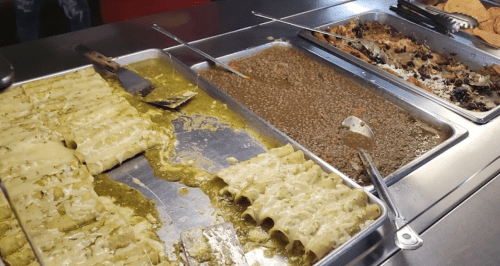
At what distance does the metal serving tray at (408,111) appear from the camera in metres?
2.09

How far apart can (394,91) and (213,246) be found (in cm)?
168

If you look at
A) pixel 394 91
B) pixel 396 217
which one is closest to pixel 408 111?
pixel 394 91

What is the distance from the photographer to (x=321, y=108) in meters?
2.61

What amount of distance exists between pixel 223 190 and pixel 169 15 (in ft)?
6.57

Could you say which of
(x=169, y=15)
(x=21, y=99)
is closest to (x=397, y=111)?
(x=169, y=15)

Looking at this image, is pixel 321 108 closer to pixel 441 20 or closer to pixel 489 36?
pixel 441 20

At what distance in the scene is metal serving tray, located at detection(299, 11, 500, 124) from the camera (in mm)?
2564

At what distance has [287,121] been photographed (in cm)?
248

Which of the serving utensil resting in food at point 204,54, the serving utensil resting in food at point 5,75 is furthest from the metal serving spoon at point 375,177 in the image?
the serving utensil resting in food at point 5,75

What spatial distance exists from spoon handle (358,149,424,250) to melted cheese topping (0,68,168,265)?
34.7 inches

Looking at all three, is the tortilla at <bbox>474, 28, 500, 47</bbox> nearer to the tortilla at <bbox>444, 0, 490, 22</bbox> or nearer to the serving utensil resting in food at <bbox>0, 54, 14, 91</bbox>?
the tortilla at <bbox>444, 0, 490, 22</bbox>

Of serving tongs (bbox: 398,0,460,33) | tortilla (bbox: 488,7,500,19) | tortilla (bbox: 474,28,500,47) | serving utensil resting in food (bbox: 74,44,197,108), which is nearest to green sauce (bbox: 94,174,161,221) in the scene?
serving utensil resting in food (bbox: 74,44,197,108)

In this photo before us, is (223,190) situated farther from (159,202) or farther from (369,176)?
(369,176)

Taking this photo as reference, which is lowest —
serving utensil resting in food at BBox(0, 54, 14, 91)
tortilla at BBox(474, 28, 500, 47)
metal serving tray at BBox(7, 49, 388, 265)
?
metal serving tray at BBox(7, 49, 388, 265)
